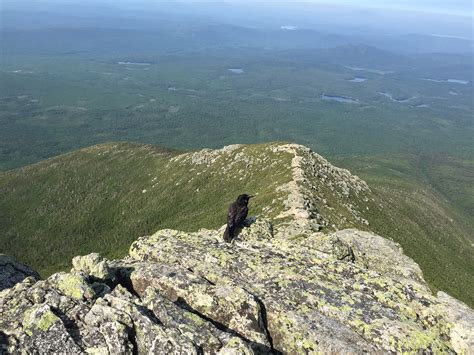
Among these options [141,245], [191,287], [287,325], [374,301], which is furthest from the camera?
[141,245]

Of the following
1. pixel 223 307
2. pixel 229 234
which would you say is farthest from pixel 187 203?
pixel 223 307

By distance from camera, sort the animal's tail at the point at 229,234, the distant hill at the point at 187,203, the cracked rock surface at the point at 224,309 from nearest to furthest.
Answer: the cracked rock surface at the point at 224,309, the animal's tail at the point at 229,234, the distant hill at the point at 187,203

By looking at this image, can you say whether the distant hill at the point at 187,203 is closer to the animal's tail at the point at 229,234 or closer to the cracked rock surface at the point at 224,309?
the animal's tail at the point at 229,234

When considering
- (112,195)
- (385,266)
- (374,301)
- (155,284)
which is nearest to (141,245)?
(155,284)

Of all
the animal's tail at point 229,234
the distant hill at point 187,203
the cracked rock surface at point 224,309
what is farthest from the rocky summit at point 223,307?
the distant hill at point 187,203

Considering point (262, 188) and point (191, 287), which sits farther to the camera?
point (262, 188)

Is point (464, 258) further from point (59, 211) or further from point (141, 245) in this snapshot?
point (59, 211)

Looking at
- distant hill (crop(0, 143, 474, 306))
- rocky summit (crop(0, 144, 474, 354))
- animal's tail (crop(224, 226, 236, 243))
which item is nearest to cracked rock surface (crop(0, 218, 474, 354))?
rocky summit (crop(0, 144, 474, 354))
